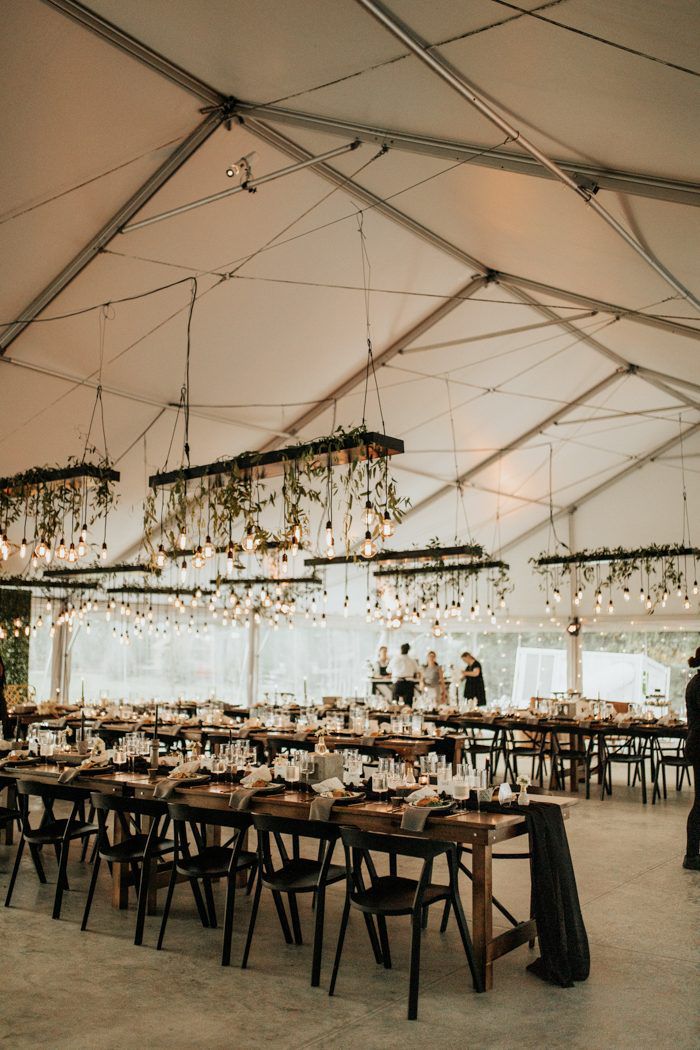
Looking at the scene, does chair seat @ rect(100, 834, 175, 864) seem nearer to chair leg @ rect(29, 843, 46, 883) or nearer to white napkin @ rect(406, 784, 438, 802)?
chair leg @ rect(29, 843, 46, 883)

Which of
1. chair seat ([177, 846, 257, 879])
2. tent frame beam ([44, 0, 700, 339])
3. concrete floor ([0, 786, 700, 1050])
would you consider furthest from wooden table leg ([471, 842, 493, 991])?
tent frame beam ([44, 0, 700, 339])

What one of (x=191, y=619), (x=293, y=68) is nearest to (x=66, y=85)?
(x=293, y=68)

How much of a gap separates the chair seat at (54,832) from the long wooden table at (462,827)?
330 millimetres

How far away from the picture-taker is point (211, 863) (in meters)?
5.16

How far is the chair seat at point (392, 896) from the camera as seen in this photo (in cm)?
434

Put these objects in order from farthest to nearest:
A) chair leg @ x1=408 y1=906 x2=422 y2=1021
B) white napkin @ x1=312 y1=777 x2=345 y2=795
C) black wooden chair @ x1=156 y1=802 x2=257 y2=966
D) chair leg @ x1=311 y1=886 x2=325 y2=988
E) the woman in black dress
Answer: the woman in black dress
white napkin @ x1=312 y1=777 x2=345 y2=795
black wooden chair @ x1=156 y1=802 x2=257 y2=966
chair leg @ x1=311 y1=886 x2=325 y2=988
chair leg @ x1=408 y1=906 x2=422 y2=1021

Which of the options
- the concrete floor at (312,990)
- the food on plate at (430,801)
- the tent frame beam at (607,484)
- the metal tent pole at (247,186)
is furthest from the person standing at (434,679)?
the food on plate at (430,801)

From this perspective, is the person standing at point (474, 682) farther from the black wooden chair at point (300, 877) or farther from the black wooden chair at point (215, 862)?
the black wooden chair at point (300, 877)

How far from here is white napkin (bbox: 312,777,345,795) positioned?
219 inches

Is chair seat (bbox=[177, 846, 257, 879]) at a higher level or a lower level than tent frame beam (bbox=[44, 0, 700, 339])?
lower

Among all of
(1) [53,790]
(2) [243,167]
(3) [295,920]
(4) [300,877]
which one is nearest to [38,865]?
(1) [53,790]

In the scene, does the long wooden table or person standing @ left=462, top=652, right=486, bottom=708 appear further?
person standing @ left=462, top=652, right=486, bottom=708

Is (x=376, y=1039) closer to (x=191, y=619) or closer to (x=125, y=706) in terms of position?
(x=125, y=706)

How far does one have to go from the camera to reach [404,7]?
4.72 meters
